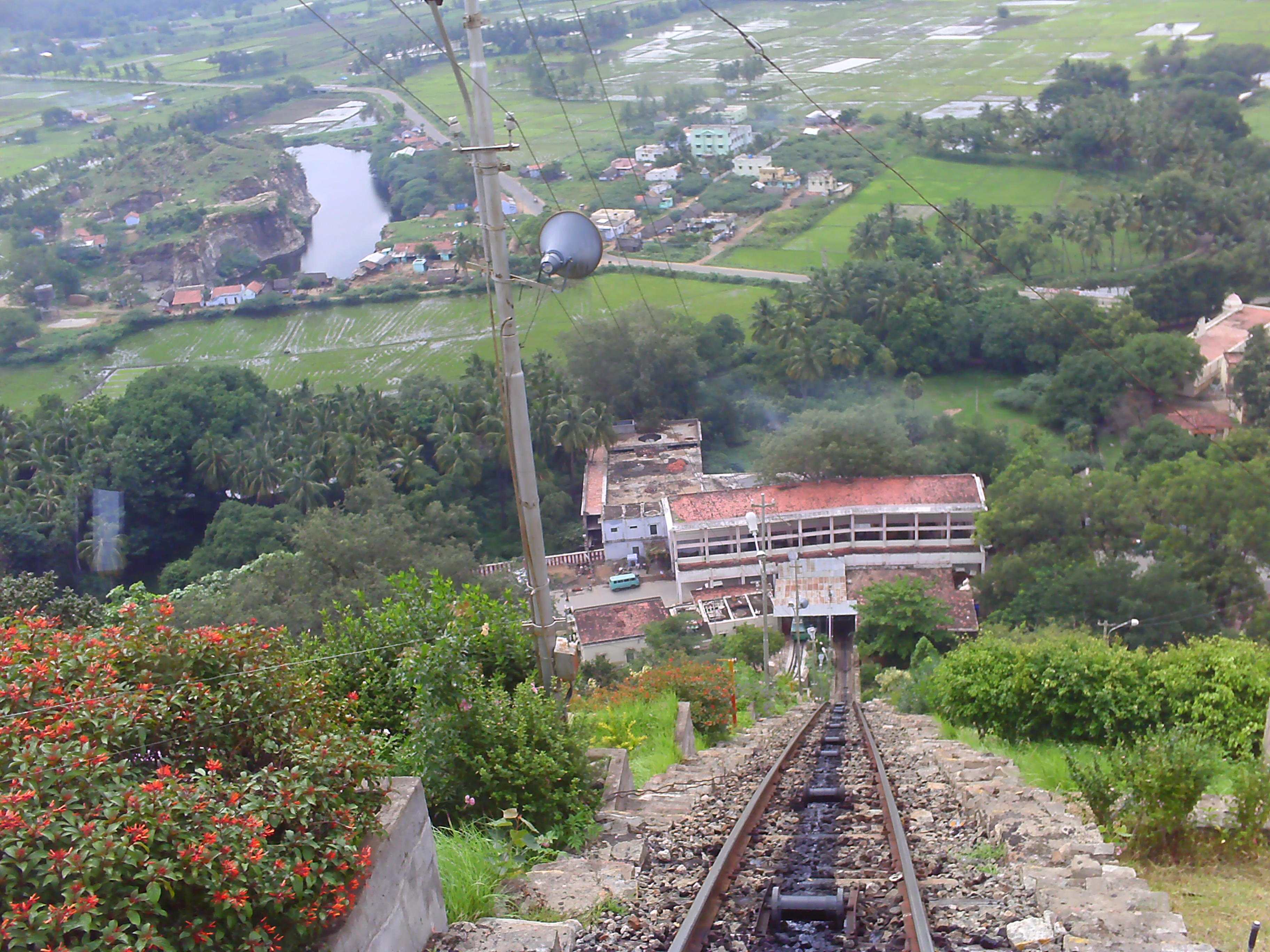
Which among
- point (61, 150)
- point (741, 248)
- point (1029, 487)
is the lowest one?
point (1029, 487)

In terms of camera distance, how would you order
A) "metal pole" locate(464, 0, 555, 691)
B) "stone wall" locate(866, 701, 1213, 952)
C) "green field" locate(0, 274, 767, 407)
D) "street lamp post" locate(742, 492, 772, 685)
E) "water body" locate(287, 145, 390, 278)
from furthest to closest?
1. "water body" locate(287, 145, 390, 278)
2. "green field" locate(0, 274, 767, 407)
3. "street lamp post" locate(742, 492, 772, 685)
4. "metal pole" locate(464, 0, 555, 691)
5. "stone wall" locate(866, 701, 1213, 952)

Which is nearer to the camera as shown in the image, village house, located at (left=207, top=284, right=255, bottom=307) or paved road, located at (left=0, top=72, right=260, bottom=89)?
village house, located at (left=207, top=284, right=255, bottom=307)

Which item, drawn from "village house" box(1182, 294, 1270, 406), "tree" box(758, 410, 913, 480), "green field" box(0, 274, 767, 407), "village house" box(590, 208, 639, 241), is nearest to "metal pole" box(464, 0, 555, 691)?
"tree" box(758, 410, 913, 480)

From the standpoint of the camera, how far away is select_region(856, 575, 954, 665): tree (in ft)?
65.0

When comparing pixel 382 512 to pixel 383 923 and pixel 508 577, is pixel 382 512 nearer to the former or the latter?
pixel 508 577

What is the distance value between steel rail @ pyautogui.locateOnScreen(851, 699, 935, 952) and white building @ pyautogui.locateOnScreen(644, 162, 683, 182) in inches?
1951

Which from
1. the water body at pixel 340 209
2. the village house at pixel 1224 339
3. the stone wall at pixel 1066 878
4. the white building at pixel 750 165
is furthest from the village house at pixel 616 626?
the white building at pixel 750 165

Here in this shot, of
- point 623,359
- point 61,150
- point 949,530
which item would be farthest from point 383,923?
point 61,150

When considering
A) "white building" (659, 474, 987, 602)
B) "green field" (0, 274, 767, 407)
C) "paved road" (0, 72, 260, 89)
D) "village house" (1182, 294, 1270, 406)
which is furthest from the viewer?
"paved road" (0, 72, 260, 89)

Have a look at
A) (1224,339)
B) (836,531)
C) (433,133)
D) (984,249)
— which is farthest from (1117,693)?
(433,133)

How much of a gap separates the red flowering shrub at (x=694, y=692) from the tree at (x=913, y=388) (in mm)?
25198

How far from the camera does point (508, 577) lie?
21.0 m

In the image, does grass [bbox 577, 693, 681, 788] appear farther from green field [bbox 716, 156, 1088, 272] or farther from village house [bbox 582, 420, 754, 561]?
green field [bbox 716, 156, 1088, 272]

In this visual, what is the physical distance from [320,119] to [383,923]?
61.4m
